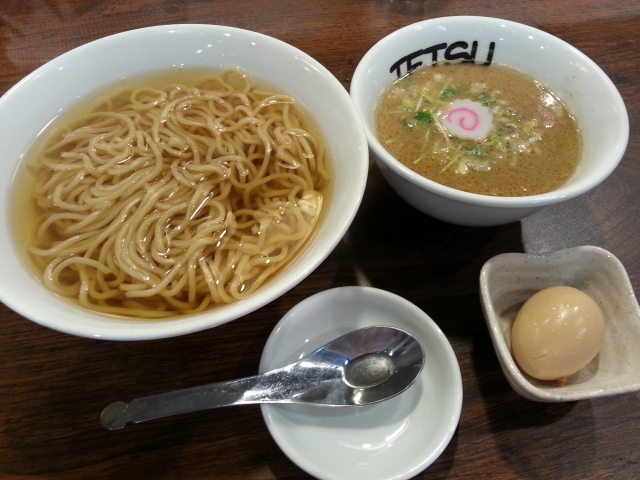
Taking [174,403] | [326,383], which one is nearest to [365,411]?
[326,383]

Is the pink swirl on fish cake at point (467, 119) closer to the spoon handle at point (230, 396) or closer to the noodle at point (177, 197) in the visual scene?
the noodle at point (177, 197)

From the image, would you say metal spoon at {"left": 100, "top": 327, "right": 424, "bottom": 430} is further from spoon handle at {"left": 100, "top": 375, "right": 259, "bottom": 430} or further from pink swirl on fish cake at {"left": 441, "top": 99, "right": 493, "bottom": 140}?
pink swirl on fish cake at {"left": 441, "top": 99, "right": 493, "bottom": 140}

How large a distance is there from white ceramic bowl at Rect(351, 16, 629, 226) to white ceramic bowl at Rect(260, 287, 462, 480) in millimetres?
302

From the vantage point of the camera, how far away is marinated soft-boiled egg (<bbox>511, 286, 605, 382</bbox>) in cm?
105

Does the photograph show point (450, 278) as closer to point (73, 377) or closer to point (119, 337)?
point (119, 337)

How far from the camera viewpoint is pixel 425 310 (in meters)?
1.25

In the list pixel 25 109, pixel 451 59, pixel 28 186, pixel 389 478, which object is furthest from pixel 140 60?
pixel 389 478

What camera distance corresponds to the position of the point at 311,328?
1.21 metres

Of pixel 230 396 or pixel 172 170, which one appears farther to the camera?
pixel 172 170

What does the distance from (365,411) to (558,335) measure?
1.62ft

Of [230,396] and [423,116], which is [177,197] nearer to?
[230,396]

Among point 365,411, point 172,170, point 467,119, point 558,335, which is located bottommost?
point 365,411

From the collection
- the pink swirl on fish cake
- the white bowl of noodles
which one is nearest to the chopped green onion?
the pink swirl on fish cake

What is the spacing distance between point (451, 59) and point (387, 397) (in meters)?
1.15
